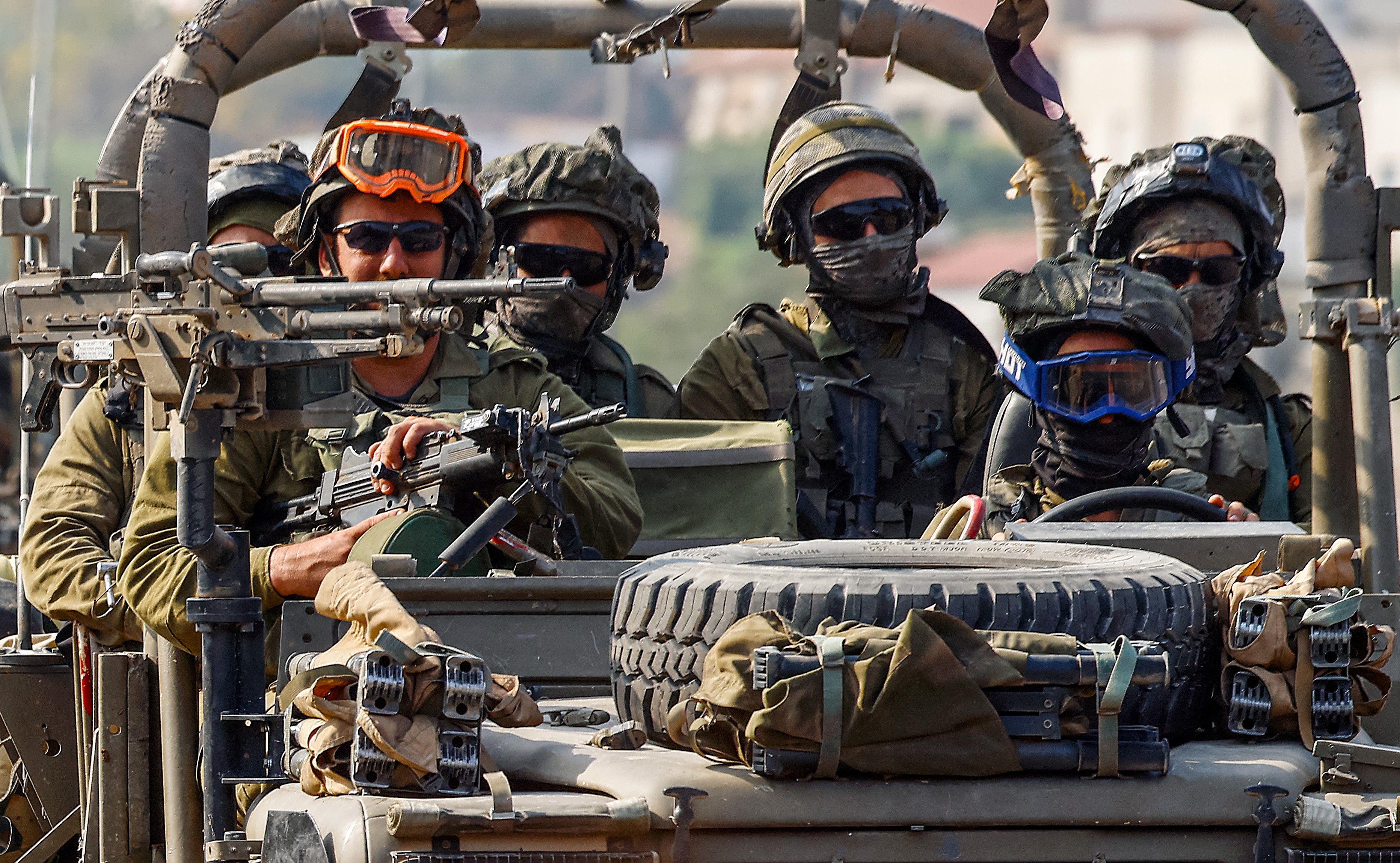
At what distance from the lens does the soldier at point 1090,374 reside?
6293 millimetres

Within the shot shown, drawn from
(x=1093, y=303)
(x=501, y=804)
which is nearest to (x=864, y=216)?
(x=1093, y=303)

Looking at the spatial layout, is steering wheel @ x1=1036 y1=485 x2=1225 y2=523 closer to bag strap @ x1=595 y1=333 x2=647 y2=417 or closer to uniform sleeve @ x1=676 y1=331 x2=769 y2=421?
uniform sleeve @ x1=676 y1=331 x2=769 y2=421

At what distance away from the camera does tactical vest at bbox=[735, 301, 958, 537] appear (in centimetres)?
769

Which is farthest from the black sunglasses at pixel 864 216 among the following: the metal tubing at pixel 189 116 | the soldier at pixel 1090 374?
the metal tubing at pixel 189 116

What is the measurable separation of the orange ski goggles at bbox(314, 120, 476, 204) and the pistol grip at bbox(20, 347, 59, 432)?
1280mm

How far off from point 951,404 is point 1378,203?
1.82 m

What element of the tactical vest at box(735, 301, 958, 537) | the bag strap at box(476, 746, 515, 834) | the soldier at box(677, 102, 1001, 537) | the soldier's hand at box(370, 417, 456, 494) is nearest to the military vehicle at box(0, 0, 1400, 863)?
the bag strap at box(476, 746, 515, 834)

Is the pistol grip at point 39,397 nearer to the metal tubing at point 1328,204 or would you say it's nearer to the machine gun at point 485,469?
the machine gun at point 485,469

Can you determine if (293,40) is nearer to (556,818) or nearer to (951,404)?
(951,404)

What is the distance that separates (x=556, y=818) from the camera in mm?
3691

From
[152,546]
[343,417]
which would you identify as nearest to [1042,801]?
[343,417]

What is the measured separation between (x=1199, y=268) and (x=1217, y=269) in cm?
6

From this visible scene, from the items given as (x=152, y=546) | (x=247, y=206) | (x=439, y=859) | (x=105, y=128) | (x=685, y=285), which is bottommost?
(x=439, y=859)

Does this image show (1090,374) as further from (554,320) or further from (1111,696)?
(1111,696)
